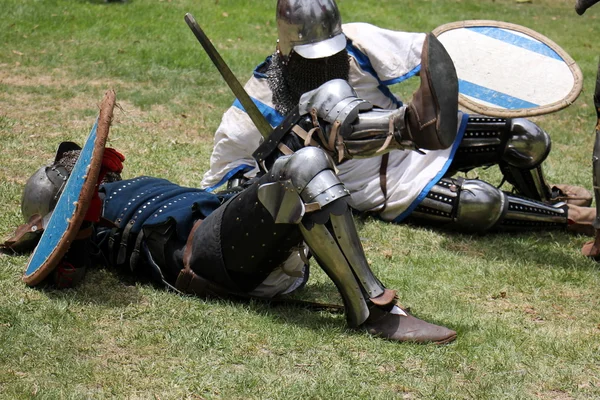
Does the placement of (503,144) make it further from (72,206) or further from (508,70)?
(72,206)

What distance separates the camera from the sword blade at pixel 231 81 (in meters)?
4.42

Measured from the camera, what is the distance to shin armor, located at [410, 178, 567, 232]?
5196 millimetres

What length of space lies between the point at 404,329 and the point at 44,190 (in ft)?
5.53

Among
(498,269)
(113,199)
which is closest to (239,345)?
(113,199)

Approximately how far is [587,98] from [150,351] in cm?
714

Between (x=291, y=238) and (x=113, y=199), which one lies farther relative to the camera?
(x=113, y=199)

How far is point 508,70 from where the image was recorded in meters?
5.43

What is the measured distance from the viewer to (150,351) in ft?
11.0

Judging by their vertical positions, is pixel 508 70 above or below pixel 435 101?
below

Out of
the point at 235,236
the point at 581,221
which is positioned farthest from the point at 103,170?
the point at 581,221

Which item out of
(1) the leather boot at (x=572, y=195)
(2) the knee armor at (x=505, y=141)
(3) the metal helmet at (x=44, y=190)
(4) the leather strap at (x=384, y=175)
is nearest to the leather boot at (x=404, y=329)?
(3) the metal helmet at (x=44, y=190)

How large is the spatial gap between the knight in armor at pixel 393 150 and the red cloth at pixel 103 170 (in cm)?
102

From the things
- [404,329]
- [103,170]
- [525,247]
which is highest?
[103,170]

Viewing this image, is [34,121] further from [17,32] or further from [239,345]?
[239,345]
